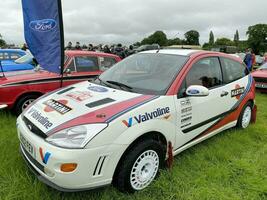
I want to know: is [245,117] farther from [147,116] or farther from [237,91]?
[147,116]

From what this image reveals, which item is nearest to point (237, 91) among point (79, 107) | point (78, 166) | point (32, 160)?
point (79, 107)

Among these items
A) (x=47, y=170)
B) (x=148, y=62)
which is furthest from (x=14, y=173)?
(x=148, y=62)

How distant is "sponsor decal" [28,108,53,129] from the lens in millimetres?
2653

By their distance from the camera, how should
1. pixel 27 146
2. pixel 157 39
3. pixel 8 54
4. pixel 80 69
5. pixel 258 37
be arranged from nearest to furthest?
pixel 27 146
pixel 80 69
pixel 8 54
pixel 157 39
pixel 258 37

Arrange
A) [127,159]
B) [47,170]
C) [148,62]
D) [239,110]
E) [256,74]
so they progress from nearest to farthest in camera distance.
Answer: [47,170] → [127,159] → [148,62] → [239,110] → [256,74]

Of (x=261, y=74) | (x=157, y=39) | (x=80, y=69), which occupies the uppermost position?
(x=157, y=39)

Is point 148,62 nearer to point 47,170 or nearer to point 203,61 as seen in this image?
point 203,61

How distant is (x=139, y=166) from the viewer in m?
2.88

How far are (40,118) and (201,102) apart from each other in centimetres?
211

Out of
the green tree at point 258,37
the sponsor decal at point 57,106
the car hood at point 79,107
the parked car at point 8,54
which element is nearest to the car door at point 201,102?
the car hood at point 79,107

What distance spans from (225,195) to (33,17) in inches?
146

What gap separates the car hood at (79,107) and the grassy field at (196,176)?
72 centimetres

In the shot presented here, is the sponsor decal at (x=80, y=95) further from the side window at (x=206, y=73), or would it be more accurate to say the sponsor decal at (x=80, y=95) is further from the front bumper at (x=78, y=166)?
the side window at (x=206, y=73)

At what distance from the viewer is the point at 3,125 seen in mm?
4805
